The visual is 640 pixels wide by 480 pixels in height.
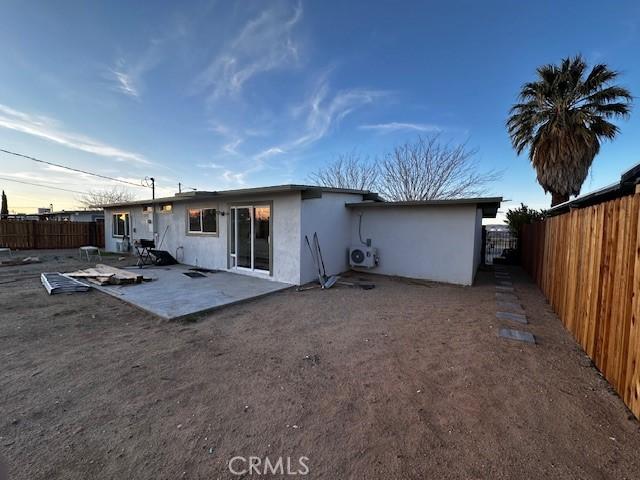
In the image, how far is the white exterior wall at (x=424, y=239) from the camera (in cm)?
742

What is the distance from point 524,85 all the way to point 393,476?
1400cm

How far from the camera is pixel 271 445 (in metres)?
1.84

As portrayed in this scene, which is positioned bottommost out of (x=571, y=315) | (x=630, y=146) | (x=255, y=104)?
A: (x=571, y=315)

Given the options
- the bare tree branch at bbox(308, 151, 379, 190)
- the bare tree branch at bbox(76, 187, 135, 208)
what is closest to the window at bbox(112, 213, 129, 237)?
the bare tree branch at bbox(308, 151, 379, 190)

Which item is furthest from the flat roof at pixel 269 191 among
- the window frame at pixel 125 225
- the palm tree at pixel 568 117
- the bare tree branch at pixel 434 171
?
the bare tree branch at pixel 434 171

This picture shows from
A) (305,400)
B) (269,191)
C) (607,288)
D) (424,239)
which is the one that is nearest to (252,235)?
(269,191)

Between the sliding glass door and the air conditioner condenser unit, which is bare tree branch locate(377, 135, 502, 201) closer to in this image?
the air conditioner condenser unit

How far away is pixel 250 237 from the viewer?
8.03 m

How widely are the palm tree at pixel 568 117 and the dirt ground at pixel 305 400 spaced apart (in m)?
8.58

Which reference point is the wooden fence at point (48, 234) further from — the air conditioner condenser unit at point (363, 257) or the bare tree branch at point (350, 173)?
the air conditioner condenser unit at point (363, 257)

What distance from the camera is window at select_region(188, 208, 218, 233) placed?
354 inches

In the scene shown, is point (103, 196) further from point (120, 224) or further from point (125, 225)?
point (125, 225)

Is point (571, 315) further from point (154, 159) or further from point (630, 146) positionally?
point (154, 159)

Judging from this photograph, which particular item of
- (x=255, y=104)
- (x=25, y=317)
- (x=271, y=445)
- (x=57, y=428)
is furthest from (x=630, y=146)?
(x=25, y=317)
